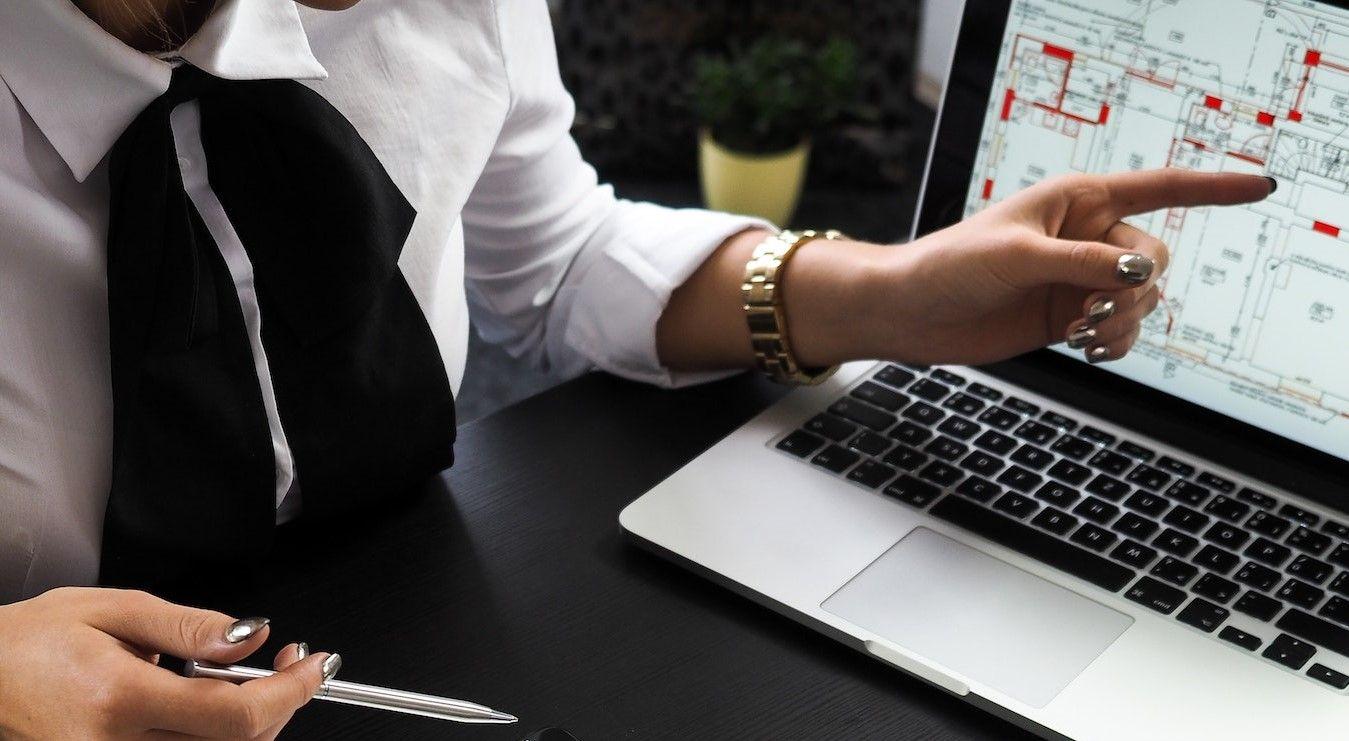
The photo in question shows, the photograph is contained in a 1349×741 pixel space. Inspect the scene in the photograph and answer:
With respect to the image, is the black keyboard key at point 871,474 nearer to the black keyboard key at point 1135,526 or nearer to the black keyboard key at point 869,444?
the black keyboard key at point 869,444

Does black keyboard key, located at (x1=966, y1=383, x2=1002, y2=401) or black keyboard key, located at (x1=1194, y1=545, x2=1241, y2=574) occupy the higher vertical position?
black keyboard key, located at (x1=966, y1=383, x2=1002, y2=401)

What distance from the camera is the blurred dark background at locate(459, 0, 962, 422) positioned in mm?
2596

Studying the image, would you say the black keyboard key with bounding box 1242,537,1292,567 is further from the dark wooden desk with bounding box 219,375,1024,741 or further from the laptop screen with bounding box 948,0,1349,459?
the dark wooden desk with bounding box 219,375,1024,741

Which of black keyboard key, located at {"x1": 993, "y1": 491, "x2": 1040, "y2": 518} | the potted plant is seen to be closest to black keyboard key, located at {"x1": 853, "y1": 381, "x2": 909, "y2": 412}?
black keyboard key, located at {"x1": 993, "y1": 491, "x2": 1040, "y2": 518}

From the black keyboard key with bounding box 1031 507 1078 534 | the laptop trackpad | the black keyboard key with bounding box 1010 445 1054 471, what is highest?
the black keyboard key with bounding box 1010 445 1054 471

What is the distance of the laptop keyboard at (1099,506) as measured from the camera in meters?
0.66

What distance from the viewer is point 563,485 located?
780 mm

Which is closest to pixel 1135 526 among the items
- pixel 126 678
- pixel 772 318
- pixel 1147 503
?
pixel 1147 503

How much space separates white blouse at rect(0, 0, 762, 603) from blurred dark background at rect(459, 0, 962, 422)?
1.68 m

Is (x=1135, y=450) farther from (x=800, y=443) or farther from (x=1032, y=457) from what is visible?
(x=800, y=443)

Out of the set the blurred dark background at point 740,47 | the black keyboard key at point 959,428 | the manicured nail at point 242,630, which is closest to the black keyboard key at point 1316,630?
the black keyboard key at point 959,428

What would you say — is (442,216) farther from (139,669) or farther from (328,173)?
(139,669)

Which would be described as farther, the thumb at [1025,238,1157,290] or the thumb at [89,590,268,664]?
the thumb at [1025,238,1157,290]

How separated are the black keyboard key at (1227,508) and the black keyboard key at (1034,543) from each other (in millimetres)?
76
